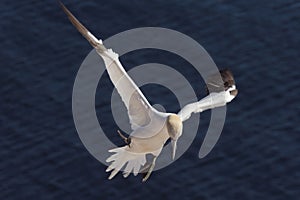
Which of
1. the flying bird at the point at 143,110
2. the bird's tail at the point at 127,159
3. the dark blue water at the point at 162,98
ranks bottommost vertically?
the dark blue water at the point at 162,98

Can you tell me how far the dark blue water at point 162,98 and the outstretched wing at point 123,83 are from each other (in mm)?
11587

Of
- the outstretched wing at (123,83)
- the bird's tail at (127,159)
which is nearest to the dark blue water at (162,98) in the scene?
the bird's tail at (127,159)

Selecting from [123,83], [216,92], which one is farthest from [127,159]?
[216,92]

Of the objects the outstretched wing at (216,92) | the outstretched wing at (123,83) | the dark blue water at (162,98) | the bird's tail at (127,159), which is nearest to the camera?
the outstretched wing at (123,83)

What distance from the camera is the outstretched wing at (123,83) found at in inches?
1497

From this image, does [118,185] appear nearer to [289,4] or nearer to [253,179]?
[253,179]

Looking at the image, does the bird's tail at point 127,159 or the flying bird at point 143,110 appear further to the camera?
the bird's tail at point 127,159

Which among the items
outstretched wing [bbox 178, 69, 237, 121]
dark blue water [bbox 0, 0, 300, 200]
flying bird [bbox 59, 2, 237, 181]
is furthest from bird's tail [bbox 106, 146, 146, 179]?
dark blue water [bbox 0, 0, 300, 200]

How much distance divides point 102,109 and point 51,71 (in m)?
4.34

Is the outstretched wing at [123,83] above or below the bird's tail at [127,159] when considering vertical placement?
above

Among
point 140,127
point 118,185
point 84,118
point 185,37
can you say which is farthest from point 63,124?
point 140,127

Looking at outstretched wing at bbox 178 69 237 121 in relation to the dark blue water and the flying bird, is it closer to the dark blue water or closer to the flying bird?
the flying bird

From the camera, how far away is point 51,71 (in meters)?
57.2

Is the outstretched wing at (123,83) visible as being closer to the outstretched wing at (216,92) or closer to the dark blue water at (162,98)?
the outstretched wing at (216,92)
